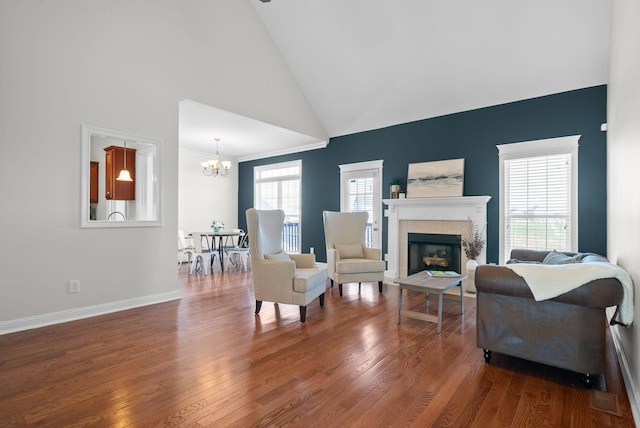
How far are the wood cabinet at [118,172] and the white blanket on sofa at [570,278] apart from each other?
14.7ft

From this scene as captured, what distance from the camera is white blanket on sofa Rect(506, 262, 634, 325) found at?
204 centimetres

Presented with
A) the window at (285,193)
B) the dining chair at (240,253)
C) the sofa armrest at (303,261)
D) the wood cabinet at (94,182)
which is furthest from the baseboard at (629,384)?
the window at (285,193)

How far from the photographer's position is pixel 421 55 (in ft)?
15.9

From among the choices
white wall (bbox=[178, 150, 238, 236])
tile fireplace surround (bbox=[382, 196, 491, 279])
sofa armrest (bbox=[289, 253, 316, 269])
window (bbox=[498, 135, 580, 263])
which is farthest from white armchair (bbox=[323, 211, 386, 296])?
white wall (bbox=[178, 150, 238, 236])

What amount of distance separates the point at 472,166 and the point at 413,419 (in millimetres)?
4337

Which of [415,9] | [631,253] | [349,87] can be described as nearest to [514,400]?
[631,253]

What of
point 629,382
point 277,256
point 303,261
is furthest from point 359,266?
point 629,382

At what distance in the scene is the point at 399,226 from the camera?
5996mm

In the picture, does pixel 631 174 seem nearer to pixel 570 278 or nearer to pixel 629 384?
pixel 570 278

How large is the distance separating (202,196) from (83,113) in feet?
16.0

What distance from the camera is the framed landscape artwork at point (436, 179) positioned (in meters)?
5.35

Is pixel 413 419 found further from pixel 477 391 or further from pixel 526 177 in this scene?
pixel 526 177

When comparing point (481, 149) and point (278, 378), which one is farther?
point (481, 149)

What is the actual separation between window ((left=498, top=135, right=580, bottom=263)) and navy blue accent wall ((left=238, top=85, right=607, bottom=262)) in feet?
0.29
